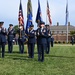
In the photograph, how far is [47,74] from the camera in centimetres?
1073

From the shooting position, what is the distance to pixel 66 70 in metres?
11.8

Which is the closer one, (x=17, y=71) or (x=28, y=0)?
(x=17, y=71)

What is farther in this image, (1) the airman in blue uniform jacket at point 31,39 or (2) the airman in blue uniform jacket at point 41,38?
(1) the airman in blue uniform jacket at point 31,39

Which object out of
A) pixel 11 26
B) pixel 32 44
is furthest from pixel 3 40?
pixel 11 26

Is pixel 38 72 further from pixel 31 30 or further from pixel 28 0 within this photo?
pixel 28 0

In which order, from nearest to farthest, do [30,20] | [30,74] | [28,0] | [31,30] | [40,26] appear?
[30,74] < [40,26] < [31,30] < [30,20] < [28,0]

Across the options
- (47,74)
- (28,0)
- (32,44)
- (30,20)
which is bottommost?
(47,74)

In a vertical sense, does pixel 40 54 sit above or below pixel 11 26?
below

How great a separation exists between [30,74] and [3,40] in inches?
247

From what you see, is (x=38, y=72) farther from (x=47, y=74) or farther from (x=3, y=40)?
(x=3, y=40)

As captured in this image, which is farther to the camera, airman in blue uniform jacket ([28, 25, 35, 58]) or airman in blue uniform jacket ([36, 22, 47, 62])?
airman in blue uniform jacket ([28, 25, 35, 58])

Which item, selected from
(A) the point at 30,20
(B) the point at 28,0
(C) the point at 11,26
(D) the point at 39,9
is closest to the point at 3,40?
(C) the point at 11,26

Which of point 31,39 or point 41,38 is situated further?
point 31,39

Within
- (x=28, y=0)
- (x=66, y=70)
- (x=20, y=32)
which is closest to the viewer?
(x=66, y=70)
